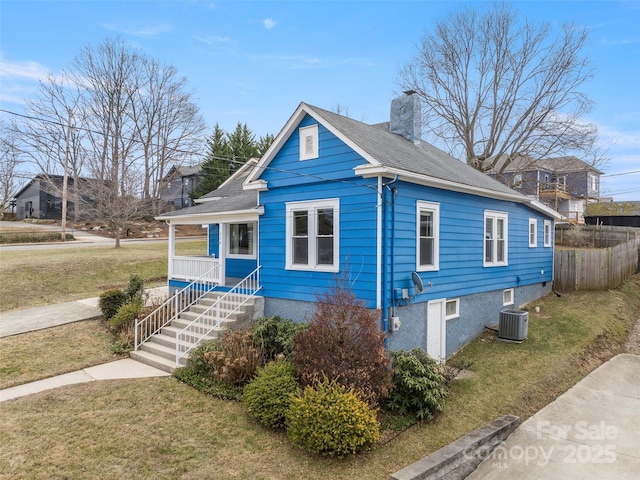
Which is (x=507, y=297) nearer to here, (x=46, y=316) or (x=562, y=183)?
(x=46, y=316)

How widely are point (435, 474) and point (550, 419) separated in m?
3.31

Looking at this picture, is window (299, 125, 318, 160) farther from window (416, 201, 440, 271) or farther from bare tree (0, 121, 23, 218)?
bare tree (0, 121, 23, 218)

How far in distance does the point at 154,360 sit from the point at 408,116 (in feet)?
34.8

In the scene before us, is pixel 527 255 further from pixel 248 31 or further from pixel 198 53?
pixel 198 53

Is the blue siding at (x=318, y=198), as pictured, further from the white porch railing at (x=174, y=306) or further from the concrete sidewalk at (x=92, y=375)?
the concrete sidewalk at (x=92, y=375)

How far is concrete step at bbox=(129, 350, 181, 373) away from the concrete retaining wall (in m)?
5.92

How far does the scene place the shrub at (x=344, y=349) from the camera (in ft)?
22.2

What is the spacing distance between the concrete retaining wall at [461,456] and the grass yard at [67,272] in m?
15.4

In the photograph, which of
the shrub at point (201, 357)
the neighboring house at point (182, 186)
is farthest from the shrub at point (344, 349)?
the neighboring house at point (182, 186)

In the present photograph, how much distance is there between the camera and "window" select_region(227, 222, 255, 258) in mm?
13664

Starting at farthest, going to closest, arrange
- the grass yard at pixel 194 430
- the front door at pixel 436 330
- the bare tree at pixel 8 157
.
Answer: the bare tree at pixel 8 157
the front door at pixel 436 330
the grass yard at pixel 194 430

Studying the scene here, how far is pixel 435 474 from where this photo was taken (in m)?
5.25

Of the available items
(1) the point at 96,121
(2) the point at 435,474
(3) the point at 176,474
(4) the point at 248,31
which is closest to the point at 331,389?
(2) the point at 435,474

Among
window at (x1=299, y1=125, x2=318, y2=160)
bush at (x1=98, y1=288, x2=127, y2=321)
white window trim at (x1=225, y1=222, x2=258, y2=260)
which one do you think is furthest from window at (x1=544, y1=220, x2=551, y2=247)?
bush at (x1=98, y1=288, x2=127, y2=321)
